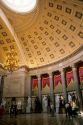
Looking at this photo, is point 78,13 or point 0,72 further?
point 0,72

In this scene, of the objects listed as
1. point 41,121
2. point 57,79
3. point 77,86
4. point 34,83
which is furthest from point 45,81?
point 41,121

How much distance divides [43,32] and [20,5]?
13.2ft

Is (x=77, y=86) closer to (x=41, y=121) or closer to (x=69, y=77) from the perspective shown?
(x=69, y=77)

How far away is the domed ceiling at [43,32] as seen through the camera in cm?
1299

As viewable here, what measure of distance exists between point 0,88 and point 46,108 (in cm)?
602

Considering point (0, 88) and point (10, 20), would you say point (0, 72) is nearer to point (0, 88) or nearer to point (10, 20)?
point (0, 88)

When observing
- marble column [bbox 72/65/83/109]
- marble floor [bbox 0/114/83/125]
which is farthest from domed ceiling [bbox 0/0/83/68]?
marble floor [bbox 0/114/83/125]

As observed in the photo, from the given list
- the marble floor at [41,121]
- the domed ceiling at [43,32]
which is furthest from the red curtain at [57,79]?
the marble floor at [41,121]

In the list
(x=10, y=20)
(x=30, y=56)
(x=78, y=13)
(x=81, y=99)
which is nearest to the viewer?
(x=78, y=13)

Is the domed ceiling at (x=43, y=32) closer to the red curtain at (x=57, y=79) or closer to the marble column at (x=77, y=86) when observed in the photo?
the red curtain at (x=57, y=79)

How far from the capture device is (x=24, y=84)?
1753 cm

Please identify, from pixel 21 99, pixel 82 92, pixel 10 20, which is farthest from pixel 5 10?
pixel 82 92

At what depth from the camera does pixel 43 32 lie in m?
16.2

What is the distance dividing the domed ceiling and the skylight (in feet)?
1.41
